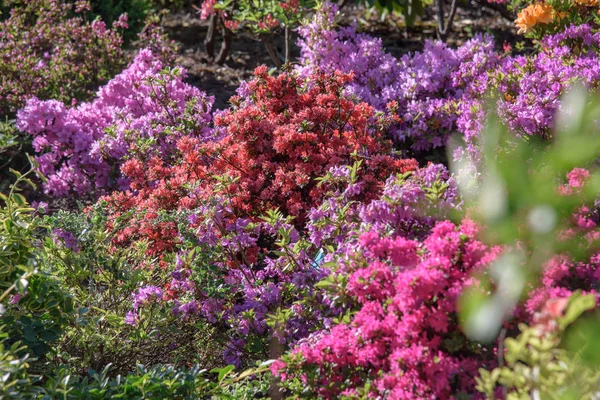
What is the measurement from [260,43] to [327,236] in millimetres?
5220

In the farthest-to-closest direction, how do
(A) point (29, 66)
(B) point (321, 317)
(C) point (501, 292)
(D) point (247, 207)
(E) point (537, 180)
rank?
(A) point (29, 66) < (D) point (247, 207) < (B) point (321, 317) < (C) point (501, 292) < (E) point (537, 180)

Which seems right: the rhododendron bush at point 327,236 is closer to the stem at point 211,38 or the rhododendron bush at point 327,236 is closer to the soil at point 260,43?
the soil at point 260,43

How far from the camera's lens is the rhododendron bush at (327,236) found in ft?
6.21

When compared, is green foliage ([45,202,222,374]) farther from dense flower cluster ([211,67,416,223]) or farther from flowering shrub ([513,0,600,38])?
flowering shrub ([513,0,600,38])

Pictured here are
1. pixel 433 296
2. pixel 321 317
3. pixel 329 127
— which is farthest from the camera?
pixel 329 127

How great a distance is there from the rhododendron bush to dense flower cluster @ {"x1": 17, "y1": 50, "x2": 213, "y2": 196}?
14 mm

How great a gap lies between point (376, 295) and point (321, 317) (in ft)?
1.50

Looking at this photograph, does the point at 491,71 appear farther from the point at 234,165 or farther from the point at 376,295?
the point at 376,295

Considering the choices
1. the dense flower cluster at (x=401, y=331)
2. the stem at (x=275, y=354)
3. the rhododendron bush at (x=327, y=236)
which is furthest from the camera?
the stem at (x=275, y=354)

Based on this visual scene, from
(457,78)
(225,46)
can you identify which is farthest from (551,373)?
(225,46)

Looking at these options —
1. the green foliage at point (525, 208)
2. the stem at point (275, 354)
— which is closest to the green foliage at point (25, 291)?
the stem at point (275, 354)

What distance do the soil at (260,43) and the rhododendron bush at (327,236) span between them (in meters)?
1.85

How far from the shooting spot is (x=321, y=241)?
300cm

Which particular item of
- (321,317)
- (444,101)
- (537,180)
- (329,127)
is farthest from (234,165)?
(537,180)
